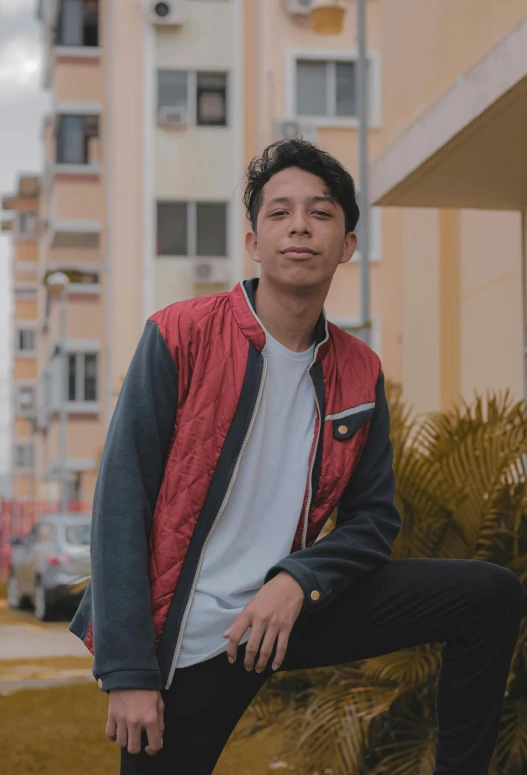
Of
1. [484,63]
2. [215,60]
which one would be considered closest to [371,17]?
[215,60]

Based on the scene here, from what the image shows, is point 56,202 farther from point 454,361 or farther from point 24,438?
point 24,438

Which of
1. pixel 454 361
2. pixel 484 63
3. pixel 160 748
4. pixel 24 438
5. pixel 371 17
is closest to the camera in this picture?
pixel 160 748

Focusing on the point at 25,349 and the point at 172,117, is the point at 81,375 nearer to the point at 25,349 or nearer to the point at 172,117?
the point at 172,117

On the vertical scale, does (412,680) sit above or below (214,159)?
below

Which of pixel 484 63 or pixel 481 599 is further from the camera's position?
pixel 484 63

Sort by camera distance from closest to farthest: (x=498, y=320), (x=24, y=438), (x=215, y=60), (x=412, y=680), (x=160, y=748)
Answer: (x=160, y=748)
(x=412, y=680)
(x=498, y=320)
(x=215, y=60)
(x=24, y=438)

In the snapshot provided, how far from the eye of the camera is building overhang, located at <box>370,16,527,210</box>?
17.2ft

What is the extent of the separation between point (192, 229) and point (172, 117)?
221 cm

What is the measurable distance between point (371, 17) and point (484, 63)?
67.1 ft

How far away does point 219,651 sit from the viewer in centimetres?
287

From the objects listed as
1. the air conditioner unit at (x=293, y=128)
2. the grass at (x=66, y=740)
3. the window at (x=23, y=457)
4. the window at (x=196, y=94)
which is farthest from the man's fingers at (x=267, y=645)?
the window at (x=23, y=457)

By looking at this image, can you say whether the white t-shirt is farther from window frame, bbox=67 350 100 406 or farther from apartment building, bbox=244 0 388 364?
window frame, bbox=67 350 100 406

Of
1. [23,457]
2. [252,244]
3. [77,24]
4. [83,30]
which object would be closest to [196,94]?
[83,30]

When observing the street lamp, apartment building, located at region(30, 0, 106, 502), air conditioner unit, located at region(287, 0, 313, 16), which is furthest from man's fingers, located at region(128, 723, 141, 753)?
apartment building, located at region(30, 0, 106, 502)
